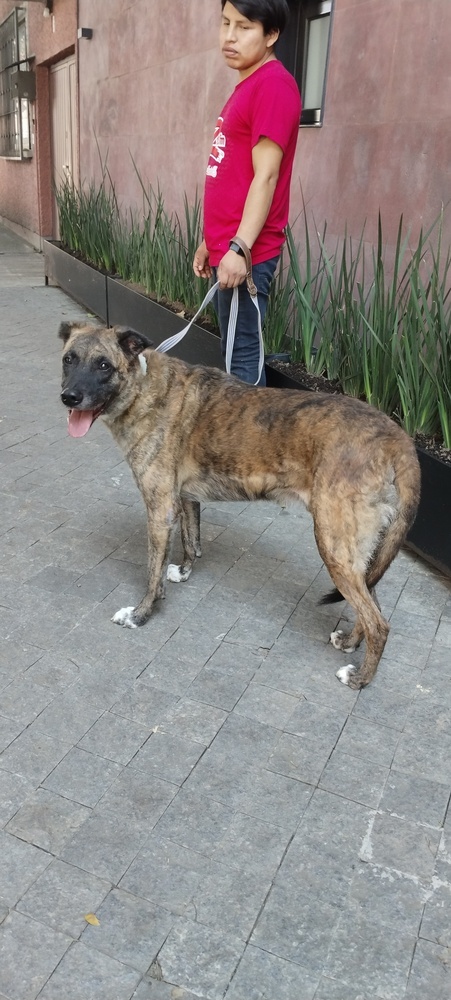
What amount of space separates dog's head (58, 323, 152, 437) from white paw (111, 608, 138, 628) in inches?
29.9

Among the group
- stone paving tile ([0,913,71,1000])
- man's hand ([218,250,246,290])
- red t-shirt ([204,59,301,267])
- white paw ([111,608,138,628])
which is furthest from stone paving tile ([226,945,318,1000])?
red t-shirt ([204,59,301,267])

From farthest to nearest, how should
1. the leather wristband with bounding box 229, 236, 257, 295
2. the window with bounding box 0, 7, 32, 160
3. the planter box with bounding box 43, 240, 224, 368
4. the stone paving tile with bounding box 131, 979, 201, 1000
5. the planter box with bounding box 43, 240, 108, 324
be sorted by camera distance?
the window with bounding box 0, 7, 32, 160 < the planter box with bounding box 43, 240, 108, 324 < the planter box with bounding box 43, 240, 224, 368 < the leather wristband with bounding box 229, 236, 257, 295 < the stone paving tile with bounding box 131, 979, 201, 1000

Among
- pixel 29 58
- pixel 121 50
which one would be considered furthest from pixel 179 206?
pixel 29 58

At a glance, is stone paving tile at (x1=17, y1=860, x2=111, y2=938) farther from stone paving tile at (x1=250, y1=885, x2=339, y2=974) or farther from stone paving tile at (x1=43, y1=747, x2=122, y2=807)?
stone paving tile at (x1=250, y1=885, x2=339, y2=974)

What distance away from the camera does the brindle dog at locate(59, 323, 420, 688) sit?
2.52 m

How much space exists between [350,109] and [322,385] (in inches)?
74.1

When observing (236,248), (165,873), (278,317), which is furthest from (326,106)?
(165,873)

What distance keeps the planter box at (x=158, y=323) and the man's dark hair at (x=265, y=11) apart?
2.04 metres

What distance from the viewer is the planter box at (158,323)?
520cm

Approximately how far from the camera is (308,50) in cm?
528

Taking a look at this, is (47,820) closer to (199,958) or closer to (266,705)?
(199,958)

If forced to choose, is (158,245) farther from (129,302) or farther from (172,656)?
(172,656)

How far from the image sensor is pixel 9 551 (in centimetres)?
346

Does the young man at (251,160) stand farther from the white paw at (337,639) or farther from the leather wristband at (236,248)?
the white paw at (337,639)
